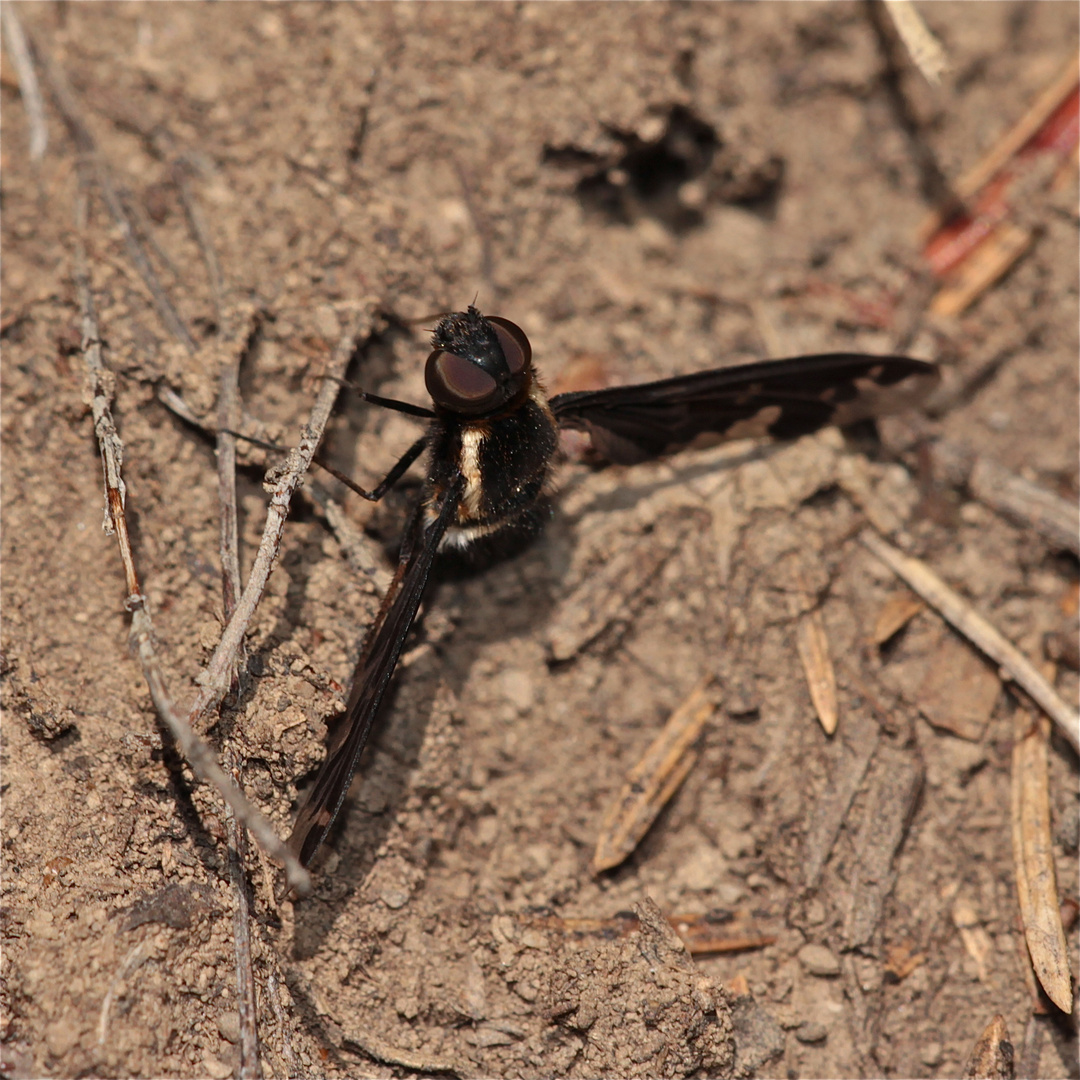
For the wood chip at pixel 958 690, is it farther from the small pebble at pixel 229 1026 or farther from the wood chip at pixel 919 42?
the small pebble at pixel 229 1026

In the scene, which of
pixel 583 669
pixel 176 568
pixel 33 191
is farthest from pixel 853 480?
pixel 33 191

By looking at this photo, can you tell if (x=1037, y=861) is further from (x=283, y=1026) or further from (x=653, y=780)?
(x=283, y=1026)

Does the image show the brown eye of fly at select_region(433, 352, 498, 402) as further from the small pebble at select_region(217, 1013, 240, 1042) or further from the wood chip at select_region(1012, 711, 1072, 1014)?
the wood chip at select_region(1012, 711, 1072, 1014)

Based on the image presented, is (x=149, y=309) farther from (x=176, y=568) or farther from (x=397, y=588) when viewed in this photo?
(x=397, y=588)

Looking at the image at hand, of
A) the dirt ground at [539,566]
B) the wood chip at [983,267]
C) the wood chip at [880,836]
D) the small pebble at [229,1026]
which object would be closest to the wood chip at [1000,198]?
the wood chip at [983,267]

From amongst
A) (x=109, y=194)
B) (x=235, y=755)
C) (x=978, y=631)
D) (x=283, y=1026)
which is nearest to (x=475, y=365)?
(x=235, y=755)

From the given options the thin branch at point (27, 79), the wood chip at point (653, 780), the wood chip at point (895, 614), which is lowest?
the wood chip at point (653, 780)

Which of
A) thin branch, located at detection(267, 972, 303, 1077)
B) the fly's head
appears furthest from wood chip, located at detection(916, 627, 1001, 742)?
thin branch, located at detection(267, 972, 303, 1077)
